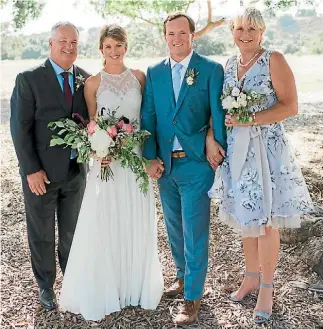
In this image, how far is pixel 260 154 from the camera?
3738 mm

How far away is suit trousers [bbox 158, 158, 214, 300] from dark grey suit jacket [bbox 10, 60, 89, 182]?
867 mm

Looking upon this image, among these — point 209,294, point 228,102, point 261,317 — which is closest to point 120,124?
point 228,102

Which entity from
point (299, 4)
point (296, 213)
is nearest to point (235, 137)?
point (296, 213)

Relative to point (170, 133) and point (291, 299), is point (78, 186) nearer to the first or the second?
point (170, 133)

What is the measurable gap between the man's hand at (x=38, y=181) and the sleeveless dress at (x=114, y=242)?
0.34 metres

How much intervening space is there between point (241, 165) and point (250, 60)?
784 mm

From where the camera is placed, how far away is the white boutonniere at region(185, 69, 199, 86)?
376 centimetres

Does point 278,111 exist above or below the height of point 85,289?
above

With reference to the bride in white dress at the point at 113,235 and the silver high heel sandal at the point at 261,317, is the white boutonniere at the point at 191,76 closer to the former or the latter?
the bride in white dress at the point at 113,235

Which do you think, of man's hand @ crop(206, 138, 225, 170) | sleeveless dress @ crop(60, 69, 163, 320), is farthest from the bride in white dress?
man's hand @ crop(206, 138, 225, 170)

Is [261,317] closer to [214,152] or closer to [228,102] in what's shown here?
[214,152]

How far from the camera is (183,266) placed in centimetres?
437

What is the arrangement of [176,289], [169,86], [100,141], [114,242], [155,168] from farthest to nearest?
[176,289]
[114,242]
[155,168]
[169,86]
[100,141]

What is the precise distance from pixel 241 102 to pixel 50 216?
72.1 inches
